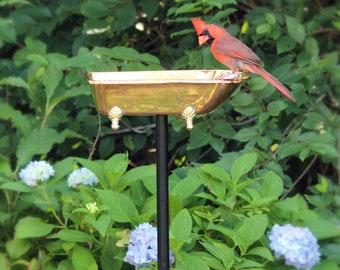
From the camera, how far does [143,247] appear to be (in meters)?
2.21

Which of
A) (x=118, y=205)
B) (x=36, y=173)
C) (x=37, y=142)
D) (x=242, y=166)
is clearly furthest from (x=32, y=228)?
(x=242, y=166)

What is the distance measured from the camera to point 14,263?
265 centimetres

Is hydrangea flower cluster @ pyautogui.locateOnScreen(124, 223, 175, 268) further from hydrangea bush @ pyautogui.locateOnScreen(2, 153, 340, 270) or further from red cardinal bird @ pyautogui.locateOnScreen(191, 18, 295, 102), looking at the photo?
red cardinal bird @ pyautogui.locateOnScreen(191, 18, 295, 102)

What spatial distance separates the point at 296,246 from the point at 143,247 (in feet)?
1.35

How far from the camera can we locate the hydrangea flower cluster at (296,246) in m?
Answer: 2.19

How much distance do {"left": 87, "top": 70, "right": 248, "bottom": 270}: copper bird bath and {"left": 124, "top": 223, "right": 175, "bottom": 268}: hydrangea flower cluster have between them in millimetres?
232

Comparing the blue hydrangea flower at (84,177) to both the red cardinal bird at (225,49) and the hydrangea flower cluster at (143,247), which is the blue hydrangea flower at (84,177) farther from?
the red cardinal bird at (225,49)

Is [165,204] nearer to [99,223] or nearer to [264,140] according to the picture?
[99,223]

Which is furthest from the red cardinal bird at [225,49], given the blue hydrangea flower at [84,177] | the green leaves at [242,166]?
the blue hydrangea flower at [84,177]

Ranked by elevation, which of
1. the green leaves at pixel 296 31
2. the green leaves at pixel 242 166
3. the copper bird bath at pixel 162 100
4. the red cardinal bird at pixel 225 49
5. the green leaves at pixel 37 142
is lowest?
the copper bird bath at pixel 162 100

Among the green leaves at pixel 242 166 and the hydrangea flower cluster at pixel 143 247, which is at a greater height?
the green leaves at pixel 242 166

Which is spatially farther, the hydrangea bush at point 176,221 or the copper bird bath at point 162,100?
the hydrangea bush at point 176,221

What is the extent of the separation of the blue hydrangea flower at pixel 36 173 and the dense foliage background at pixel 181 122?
4 centimetres

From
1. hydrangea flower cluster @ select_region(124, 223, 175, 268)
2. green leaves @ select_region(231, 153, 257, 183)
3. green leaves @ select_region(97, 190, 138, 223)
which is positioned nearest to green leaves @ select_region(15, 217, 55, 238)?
green leaves @ select_region(97, 190, 138, 223)
